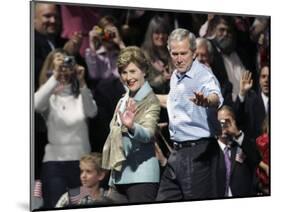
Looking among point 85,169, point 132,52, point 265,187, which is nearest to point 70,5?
point 132,52

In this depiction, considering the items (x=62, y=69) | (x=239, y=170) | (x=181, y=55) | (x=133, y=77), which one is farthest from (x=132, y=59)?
(x=239, y=170)

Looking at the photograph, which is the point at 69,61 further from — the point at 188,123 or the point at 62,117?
the point at 188,123

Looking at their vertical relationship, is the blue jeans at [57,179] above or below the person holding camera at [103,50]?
below

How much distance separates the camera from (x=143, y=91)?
156 inches

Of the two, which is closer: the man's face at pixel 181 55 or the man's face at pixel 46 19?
the man's face at pixel 46 19

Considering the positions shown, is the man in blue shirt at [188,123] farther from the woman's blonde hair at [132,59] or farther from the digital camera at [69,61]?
the digital camera at [69,61]

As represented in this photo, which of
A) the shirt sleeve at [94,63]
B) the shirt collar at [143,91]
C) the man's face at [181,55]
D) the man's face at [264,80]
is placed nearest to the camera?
the shirt sleeve at [94,63]

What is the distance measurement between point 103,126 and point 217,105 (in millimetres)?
814

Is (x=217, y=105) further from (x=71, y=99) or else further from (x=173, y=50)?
(x=71, y=99)

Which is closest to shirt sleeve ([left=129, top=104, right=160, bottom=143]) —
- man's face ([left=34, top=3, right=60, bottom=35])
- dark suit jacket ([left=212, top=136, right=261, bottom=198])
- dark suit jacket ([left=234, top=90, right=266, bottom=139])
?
dark suit jacket ([left=212, top=136, right=261, bottom=198])

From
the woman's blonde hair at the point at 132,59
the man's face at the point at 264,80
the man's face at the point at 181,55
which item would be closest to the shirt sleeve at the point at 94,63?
the woman's blonde hair at the point at 132,59

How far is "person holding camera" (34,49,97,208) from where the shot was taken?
3.76 m

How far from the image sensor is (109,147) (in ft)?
12.8

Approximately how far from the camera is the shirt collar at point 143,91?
3.95 m
